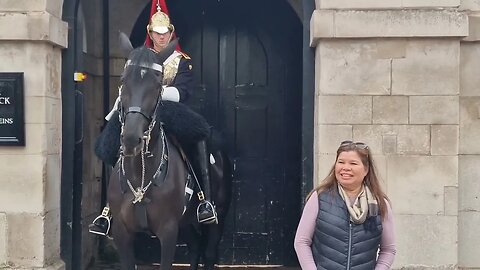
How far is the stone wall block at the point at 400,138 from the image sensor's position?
6000mm

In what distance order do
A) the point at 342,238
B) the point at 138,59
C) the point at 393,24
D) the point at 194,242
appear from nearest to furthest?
1. the point at 342,238
2. the point at 138,59
3. the point at 393,24
4. the point at 194,242

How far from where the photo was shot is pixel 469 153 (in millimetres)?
6230

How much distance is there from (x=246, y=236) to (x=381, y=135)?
2743mm

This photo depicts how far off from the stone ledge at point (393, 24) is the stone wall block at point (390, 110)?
544mm

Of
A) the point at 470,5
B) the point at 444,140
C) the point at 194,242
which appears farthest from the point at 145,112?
the point at 470,5

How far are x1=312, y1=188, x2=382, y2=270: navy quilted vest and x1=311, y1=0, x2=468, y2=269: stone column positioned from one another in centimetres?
219

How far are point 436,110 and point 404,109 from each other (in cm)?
27

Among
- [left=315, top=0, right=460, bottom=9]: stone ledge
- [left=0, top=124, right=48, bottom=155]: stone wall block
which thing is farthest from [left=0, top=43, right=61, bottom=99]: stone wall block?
[left=315, top=0, right=460, bottom=9]: stone ledge

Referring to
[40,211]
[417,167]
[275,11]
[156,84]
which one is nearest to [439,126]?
[417,167]

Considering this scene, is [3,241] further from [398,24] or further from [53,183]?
[398,24]

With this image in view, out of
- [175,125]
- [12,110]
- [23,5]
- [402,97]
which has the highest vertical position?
[23,5]

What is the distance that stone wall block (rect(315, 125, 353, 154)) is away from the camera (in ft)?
19.7

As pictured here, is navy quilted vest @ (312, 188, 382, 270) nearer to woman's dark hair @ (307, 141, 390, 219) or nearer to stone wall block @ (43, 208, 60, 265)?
woman's dark hair @ (307, 141, 390, 219)

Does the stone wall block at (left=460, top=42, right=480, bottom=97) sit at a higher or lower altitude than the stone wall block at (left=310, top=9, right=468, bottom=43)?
lower
